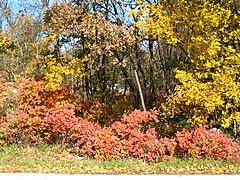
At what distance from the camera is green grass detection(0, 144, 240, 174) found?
7.04 m

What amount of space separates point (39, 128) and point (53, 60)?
2220 mm

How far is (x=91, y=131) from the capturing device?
961 cm

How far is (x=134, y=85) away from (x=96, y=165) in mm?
6461

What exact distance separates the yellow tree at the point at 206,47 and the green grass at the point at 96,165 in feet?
4.78

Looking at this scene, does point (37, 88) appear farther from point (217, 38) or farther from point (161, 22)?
point (217, 38)

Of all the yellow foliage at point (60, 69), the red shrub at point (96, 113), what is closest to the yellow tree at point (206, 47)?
the yellow foliage at point (60, 69)

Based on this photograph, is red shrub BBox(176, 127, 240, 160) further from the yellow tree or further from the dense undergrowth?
the yellow tree

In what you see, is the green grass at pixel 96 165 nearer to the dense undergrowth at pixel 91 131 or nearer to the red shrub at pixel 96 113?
the dense undergrowth at pixel 91 131

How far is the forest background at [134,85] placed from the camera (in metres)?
8.34

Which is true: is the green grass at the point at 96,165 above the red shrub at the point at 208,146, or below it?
below

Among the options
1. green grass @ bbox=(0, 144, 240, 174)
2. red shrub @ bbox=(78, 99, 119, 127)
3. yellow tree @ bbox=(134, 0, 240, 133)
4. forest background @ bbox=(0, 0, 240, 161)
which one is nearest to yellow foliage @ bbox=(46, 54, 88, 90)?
forest background @ bbox=(0, 0, 240, 161)

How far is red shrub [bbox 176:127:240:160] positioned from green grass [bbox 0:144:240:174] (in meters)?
0.26

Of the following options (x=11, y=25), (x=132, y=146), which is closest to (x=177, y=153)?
(x=132, y=146)

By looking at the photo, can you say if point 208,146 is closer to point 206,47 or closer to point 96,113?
point 206,47
